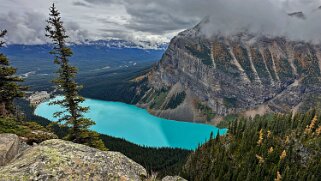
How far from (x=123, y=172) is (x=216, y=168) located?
6207 centimetres

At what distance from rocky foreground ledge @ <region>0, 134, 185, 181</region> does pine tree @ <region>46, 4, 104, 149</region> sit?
1178 centimetres

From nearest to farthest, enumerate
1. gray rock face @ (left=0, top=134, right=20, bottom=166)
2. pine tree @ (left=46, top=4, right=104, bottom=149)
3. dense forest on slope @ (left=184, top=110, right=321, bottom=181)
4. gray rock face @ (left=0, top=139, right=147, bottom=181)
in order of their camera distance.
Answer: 1. gray rock face @ (left=0, top=139, right=147, bottom=181)
2. gray rock face @ (left=0, top=134, right=20, bottom=166)
3. pine tree @ (left=46, top=4, right=104, bottom=149)
4. dense forest on slope @ (left=184, top=110, right=321, bottom=181)

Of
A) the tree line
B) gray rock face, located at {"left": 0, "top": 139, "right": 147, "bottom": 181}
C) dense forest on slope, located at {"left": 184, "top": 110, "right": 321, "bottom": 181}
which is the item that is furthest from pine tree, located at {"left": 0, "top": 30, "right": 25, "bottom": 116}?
dense forest on slope, located at {"left": 184, "top": 110, "right": 321, "bottom": 181}

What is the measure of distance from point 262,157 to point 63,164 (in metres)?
74.0

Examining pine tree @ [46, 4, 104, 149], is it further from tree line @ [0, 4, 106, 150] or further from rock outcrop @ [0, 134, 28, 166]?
rock outcrop @ [0, 134, 28, 166]

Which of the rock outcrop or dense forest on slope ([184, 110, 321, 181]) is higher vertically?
the rock outcrop

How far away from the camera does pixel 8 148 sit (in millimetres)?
16375

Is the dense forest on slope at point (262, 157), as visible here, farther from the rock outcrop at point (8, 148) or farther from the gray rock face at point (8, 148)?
the gray rock face at point (8, 148)

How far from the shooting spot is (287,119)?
368 ft

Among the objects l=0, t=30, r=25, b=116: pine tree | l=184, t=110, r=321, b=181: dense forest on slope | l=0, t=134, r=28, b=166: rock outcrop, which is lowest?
l=184, t=110, r=321, b=181: dense forest on slope

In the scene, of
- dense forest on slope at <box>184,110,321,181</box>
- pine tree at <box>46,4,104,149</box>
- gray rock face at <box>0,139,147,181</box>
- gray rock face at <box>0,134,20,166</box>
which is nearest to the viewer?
gray rock face at <box>0,139,147,181</box>

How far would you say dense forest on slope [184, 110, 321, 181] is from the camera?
2660 inches

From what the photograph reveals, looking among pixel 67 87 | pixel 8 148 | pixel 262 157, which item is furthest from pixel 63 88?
pixel 262 157

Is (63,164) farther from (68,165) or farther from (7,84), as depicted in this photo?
(7,84)
